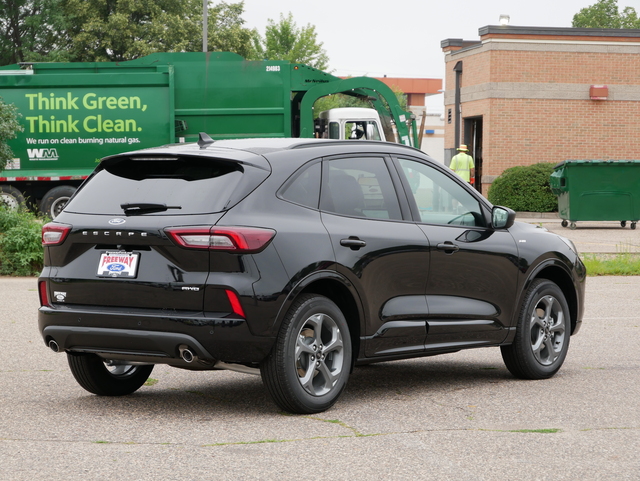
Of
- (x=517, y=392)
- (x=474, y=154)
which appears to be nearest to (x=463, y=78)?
(x=474, y=154)

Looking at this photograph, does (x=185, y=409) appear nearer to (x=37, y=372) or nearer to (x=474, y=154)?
(x=37, y=372)

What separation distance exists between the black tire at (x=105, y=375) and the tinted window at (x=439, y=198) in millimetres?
2132

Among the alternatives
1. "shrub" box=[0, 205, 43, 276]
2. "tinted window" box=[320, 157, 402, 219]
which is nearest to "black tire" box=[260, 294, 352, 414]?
"tinted window" box=[320, 157, 402, 219]

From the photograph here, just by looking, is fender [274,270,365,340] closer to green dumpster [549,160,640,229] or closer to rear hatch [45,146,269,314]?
rear hatch [45,146,269,314]

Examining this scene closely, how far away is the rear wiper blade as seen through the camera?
18.5 ft

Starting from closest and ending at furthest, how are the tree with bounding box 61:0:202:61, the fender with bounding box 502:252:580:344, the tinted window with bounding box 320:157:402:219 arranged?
the tinted window with bounding box 320:157:402:219
the fender with bounding box 502:252:580:344
the tree with bounding box 61:0:202:61

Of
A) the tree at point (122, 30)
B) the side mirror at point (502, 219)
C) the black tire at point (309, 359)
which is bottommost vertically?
the black tire at point (309, 359)

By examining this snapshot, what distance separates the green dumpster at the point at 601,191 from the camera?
24.0 meters

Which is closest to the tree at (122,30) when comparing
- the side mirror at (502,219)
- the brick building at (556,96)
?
the brick building at (556,96)

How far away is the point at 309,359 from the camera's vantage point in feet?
18.8

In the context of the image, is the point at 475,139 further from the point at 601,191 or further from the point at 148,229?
the point at 148,229

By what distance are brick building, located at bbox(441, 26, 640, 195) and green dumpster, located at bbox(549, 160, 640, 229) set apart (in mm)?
7843

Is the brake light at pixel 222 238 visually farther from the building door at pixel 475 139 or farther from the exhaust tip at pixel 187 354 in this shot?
the building door at pixel 475 139

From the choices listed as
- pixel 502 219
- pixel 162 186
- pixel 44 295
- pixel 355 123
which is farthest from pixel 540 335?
pixel 355 123
